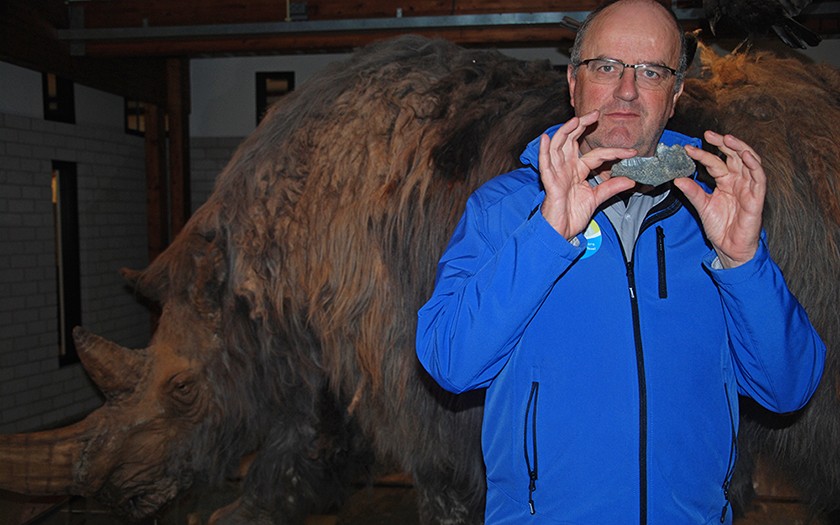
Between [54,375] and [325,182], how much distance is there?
466 cm

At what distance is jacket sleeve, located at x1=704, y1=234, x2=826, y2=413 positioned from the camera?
1.47 meters

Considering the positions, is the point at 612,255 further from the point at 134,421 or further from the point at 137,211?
the point at 137,211

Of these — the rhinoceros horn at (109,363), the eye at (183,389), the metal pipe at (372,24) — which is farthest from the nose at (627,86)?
the metal pipe at (372,24)

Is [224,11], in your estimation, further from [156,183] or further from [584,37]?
[584,37]

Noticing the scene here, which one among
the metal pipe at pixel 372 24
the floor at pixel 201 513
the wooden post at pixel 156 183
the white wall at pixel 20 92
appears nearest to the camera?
the floor at pixel 201 513

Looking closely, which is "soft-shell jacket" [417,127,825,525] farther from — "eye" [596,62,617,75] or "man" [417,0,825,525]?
Answer: "eye" [596,62,617,75]

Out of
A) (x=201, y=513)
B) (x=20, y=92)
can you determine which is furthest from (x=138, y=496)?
(x=20, y=92)

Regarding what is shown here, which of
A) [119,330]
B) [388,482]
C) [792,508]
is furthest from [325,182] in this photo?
[119,330]

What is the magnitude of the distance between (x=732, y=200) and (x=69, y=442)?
2918 millimetres

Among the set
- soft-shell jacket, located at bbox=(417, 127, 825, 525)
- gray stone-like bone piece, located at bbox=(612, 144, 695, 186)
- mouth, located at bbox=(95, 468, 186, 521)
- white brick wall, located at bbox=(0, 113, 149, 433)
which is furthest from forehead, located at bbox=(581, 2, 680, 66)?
white brick wall, located at bbox=(0, 113, 149, 433)

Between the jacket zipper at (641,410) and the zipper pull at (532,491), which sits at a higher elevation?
the jacket zipper at (641,410)

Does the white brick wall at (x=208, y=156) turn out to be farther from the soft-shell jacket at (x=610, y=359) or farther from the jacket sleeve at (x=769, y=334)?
the jacket sleeve at (x=769, y=334)

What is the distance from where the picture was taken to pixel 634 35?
5.23ft

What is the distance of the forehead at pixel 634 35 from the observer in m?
1.59
